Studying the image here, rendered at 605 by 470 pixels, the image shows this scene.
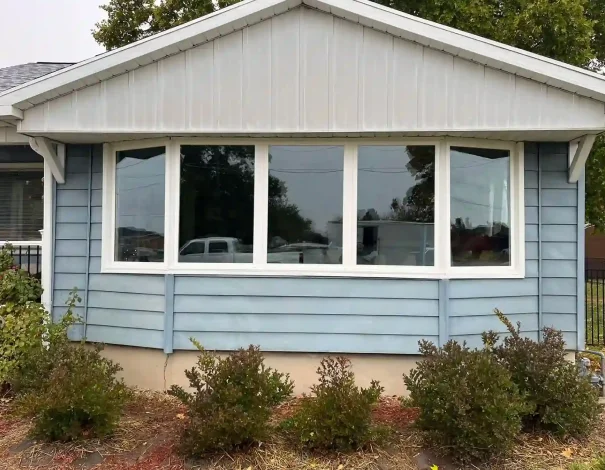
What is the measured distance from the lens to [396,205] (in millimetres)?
4828

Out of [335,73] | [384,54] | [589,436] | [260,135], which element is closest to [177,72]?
[260,135]

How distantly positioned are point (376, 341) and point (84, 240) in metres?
3.16

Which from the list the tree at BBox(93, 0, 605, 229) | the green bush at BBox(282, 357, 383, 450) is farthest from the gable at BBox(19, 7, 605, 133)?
the tree at BBox(93, 0, 605, 229)

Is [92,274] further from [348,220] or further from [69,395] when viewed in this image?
[348,220]

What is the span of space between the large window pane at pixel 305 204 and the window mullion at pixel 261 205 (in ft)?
0.15

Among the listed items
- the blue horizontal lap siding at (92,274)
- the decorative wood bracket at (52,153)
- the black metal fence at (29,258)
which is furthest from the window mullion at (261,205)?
the black metal fence at (29,258)

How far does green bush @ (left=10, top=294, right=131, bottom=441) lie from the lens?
362cm

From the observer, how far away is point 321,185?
487 centimetres

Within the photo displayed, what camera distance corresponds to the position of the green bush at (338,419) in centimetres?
351

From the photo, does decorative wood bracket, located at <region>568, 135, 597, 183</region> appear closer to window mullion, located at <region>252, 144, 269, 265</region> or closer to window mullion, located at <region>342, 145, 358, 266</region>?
window mullion, located at <region>342, 145, 358, 266</region>

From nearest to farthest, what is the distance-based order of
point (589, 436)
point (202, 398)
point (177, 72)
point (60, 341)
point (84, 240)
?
point (202, 398) < point (589, 436) < point (60, 341) < point (177, 72) < point (84, 240)

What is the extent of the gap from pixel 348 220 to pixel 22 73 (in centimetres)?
532

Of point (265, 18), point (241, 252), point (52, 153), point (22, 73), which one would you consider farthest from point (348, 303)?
point (22, 73)

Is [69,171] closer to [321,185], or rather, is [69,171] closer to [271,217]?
[271,217]
